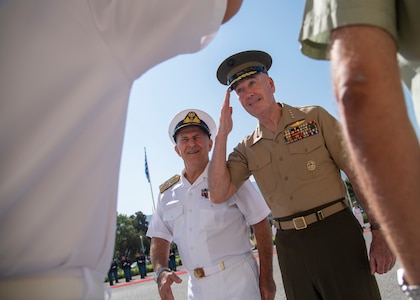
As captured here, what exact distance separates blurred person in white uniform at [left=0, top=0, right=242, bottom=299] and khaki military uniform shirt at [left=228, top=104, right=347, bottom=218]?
1.89 meters

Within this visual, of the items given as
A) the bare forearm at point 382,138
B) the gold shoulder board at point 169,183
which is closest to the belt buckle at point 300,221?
the gold shoulder board at point 169,183

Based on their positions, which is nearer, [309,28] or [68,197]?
[68,197]

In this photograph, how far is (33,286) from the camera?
25.2 inches

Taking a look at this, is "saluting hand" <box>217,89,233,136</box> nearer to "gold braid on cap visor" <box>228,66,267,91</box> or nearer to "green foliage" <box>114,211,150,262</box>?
"gold braid on cap visor" <box>228,66,267,91</box>

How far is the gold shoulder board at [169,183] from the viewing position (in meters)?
3.42

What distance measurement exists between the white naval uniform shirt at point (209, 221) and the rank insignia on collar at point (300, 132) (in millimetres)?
608

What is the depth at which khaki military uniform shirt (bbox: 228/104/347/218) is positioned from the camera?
8.07 ft

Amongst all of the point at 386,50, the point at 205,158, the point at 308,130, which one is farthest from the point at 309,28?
the point at 205,158

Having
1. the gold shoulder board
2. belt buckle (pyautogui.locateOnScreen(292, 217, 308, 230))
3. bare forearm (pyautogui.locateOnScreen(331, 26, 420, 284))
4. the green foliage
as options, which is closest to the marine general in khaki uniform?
belt buckle (pyautogui.locateOnScreen(292, 217, 308, 230))

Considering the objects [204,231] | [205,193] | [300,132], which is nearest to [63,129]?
[300,132]

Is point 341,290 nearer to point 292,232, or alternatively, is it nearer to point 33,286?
point 292,232

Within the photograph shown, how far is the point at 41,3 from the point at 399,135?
83 cm

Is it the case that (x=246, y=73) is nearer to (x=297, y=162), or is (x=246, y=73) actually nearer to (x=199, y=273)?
(x=297, y=162)

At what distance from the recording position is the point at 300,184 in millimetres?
2482
